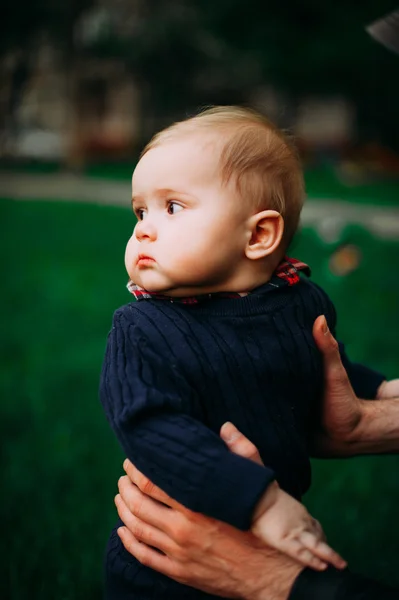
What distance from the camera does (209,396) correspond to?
146 cm

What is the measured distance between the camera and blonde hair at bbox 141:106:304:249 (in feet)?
4.90

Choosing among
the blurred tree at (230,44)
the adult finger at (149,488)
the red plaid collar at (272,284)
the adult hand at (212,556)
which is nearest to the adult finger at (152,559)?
the adult hand at (212,556)

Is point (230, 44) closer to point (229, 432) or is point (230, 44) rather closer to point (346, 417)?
point (346, 417)

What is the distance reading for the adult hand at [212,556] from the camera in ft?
4.80

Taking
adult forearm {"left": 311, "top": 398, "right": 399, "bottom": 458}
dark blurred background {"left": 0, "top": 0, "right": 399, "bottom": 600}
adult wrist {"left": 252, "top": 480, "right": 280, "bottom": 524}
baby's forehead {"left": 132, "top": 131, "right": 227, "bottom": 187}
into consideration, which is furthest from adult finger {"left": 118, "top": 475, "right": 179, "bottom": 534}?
dark blurred background {"left": 0, "top": 0, "right": 399, "bottom": 600}

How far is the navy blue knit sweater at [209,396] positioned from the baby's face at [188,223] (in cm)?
7

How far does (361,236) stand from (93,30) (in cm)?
2323

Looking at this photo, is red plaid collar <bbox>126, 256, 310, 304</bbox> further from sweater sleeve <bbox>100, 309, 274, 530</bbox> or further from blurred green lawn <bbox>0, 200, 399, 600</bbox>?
blurred green lawn <bbox>0, 200, 399, 600</bbox>

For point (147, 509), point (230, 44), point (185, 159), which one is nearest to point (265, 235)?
point (185, 159)

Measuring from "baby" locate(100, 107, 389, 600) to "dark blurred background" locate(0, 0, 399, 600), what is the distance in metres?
0.32

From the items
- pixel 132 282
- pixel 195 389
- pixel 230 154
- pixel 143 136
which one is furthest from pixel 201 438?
pixel 143 136

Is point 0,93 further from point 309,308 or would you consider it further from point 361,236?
point 309,308

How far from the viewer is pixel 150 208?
153cm

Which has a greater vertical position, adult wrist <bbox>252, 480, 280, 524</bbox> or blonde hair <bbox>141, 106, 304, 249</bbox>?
blonde hair <bbox>141, 106, 304, 249</bbox>
